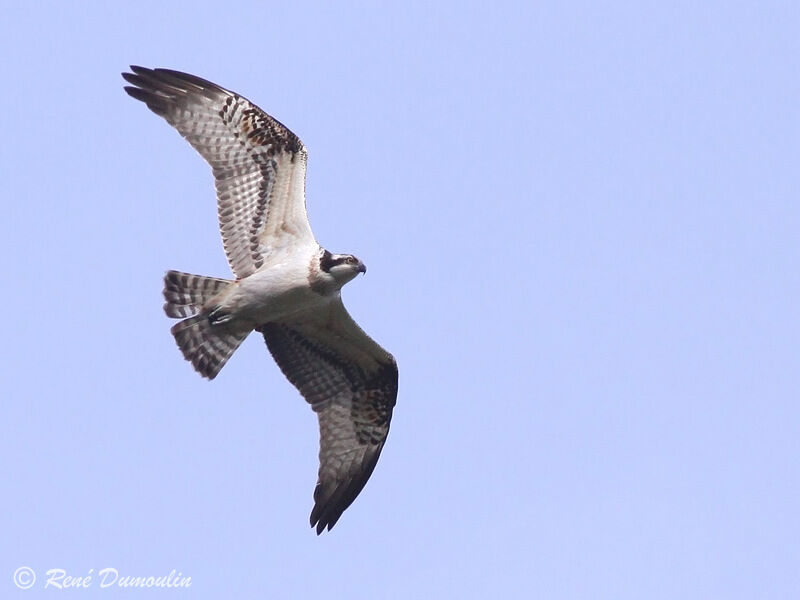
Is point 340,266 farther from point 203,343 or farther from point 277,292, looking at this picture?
point 203,343

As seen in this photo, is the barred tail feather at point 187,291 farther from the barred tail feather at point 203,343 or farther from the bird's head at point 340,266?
the bird's head at point 340,266

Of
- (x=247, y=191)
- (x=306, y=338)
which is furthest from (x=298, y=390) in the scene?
(x=247, y=191)

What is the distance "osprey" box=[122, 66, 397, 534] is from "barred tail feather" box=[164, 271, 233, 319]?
10mm

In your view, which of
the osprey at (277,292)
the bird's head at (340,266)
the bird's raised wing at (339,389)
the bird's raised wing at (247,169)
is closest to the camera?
the bird's head at (340,266)

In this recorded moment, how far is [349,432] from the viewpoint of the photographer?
12344mm

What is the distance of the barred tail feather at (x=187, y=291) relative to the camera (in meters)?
11.4

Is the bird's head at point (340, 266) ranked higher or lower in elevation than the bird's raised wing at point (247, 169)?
lower

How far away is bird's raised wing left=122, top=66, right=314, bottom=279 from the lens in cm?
1156

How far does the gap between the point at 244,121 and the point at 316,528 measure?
14.3 ft

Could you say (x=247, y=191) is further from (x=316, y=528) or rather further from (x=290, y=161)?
(x=316, y=528)

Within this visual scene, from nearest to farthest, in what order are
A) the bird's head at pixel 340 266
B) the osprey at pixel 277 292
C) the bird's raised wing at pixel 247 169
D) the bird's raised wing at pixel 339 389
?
1. the bird's head at pixel 340 266
2. the osprey at pixel 277 292
3. the bird's raised wing at pixel 247 169
4. the bird's raised wing at pixel 339 389

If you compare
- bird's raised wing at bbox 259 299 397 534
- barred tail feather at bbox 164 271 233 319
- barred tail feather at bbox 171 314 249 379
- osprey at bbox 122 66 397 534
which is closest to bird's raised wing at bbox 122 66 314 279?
osprey at bbox 122 66 397 534

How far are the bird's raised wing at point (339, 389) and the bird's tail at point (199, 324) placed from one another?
700 mm

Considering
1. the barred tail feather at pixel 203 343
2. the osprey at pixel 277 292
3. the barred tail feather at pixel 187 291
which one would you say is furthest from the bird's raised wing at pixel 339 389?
the barred tail feather at pixel 187 291
